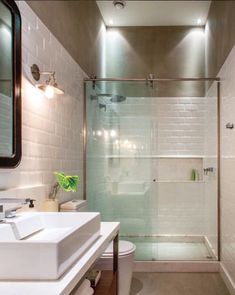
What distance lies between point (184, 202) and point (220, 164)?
114cm

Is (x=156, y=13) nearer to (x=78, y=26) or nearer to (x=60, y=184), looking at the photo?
(x=78, y=26)

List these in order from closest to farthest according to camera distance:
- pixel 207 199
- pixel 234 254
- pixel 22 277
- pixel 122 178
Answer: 1. pixel 22 277
2. pixel 234 254
3. pixel 122 178
4. pixel 207 199

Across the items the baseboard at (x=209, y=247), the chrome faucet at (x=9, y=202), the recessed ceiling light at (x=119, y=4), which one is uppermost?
the recessed ceiling light at (x=119, y=4)

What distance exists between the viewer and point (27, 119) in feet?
6.34

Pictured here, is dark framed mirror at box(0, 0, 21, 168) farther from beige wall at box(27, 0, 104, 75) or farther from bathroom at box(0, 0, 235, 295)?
beige wall at box(27, 0, 104, 75)

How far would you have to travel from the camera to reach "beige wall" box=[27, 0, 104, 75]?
2.32 m

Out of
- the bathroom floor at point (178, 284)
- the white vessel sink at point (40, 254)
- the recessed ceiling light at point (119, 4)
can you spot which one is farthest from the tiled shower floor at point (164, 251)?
the recessed ceiling light at point (119, 4)

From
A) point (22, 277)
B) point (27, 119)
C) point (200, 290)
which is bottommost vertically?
point (200, 290)

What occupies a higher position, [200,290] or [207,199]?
[207,199]

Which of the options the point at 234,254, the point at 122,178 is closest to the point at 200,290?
the point at 234,254

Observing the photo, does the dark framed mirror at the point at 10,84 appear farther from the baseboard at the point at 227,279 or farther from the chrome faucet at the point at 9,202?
the baseboard at the point at 227,279

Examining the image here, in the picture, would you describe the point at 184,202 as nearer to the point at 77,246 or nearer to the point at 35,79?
the point at 35,79

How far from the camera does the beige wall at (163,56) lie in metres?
4.45

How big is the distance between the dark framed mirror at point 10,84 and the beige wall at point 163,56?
2.82 m
